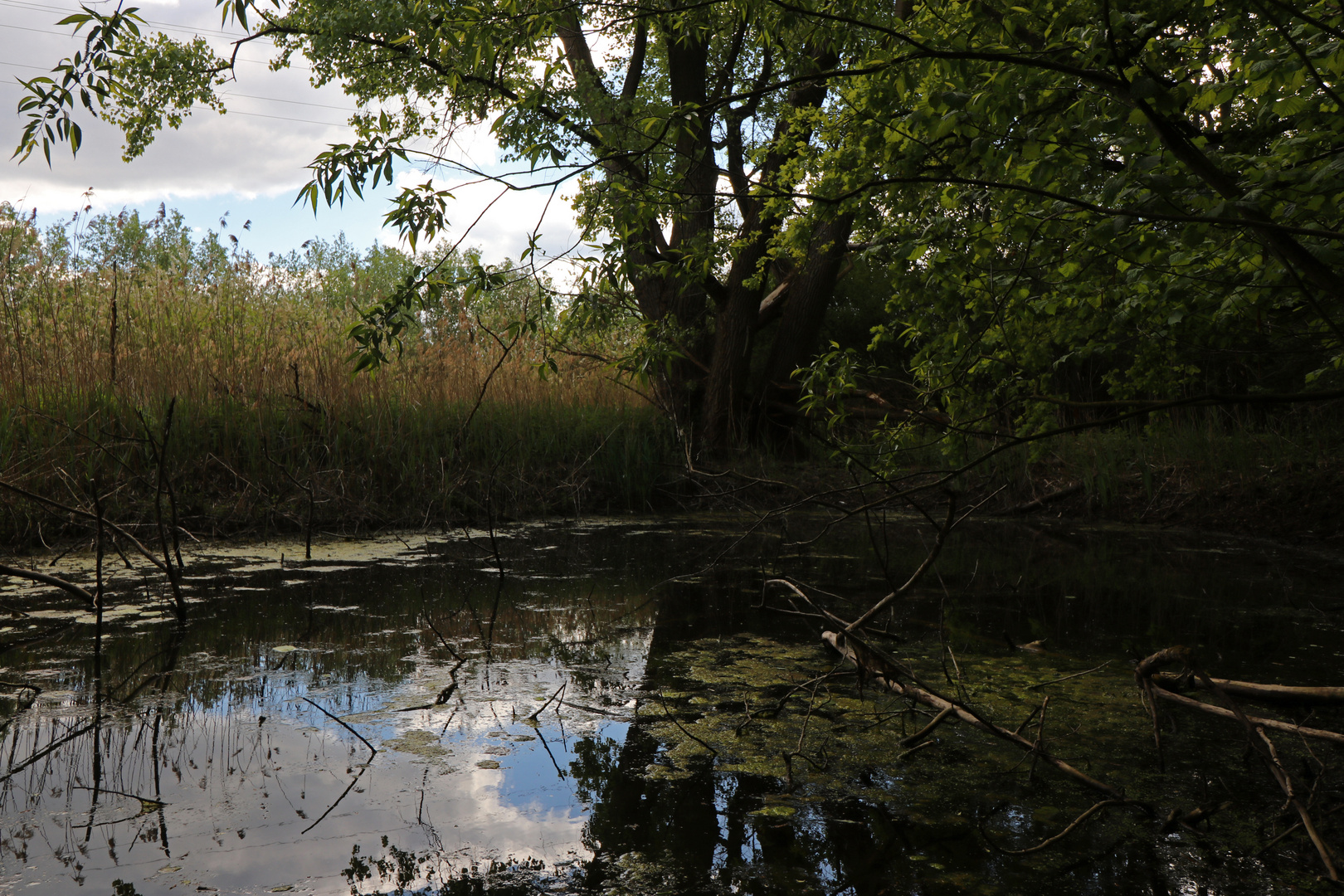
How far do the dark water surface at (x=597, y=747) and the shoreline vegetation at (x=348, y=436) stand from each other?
3.30 ft

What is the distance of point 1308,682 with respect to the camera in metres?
2.62

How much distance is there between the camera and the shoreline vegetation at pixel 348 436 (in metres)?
4.71

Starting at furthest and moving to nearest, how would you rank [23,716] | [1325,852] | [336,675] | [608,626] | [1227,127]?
[1227,127] < [608,626] < [336,675] < [23,716] < [1325,852]

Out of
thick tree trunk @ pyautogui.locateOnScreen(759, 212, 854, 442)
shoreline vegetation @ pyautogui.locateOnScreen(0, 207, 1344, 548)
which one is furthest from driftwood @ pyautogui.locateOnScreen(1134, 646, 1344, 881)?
thick tree trunk @ pyautogui.locateOnScreen(759, 212, 854, 442)

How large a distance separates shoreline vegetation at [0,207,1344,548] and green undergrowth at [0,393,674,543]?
0.6 inches

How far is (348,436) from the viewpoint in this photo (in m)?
5.67

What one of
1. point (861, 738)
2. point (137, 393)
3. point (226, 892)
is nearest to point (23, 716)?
point (226, 892)

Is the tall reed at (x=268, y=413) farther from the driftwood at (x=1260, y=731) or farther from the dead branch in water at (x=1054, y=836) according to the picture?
the dead branch in water at (x=1054, y=836)

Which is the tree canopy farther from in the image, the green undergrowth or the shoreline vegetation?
the green undergrowth

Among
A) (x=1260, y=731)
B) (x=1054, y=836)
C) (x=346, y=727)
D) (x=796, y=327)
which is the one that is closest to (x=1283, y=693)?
(x=1260, y=731)

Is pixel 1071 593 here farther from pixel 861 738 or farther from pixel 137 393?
pixel 137 393

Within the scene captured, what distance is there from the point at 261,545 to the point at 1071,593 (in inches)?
173

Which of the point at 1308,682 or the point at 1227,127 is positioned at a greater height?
the point at 1227,127

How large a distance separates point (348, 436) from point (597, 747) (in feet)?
13.7
